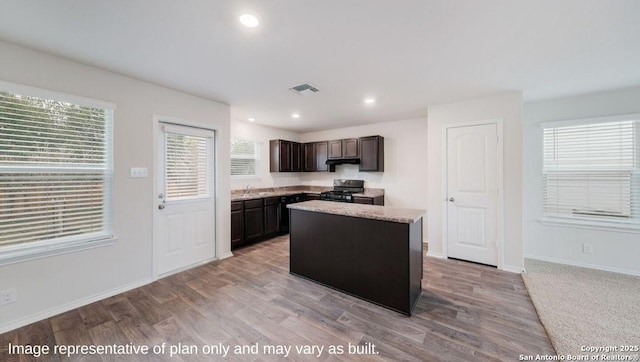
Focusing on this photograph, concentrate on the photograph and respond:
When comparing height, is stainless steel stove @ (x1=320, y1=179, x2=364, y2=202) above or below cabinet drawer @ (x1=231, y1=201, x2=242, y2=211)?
above

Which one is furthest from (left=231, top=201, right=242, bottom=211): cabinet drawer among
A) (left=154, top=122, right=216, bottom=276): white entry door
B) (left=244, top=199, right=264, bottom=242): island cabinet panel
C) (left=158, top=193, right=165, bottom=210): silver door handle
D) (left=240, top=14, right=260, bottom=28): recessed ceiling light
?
(left=240, top=14, right=260, bottom=28): recessed ceiling light

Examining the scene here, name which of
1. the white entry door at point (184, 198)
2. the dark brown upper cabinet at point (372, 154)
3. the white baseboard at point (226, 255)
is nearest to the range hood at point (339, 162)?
the dark brown upper cabinet at point (372, 154)

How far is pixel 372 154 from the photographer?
5086mm

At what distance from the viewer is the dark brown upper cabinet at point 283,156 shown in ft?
18.4

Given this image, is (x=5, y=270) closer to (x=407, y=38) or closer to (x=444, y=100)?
(x=407, y=38)

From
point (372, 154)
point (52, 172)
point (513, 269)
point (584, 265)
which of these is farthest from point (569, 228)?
point (52, 172)

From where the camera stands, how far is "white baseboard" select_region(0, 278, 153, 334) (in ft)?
6.90

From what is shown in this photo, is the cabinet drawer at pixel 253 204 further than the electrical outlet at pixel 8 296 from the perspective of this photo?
Yes

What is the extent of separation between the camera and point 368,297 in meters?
2.54

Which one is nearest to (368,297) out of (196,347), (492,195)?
(196,347)

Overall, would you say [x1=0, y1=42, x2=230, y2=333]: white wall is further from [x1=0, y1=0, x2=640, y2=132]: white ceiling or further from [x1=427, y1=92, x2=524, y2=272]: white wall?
[x1=427, y1=92, x2=524, y2=272]: white wall

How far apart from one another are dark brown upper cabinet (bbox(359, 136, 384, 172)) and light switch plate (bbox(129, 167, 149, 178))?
3.81 metres

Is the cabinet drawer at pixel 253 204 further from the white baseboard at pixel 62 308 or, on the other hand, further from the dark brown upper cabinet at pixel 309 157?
the white baseboard at pixel 62 308

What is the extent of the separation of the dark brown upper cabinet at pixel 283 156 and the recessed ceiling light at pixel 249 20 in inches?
150
